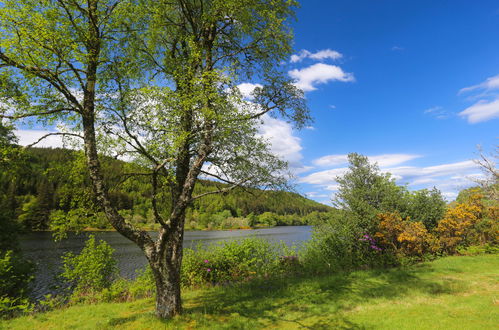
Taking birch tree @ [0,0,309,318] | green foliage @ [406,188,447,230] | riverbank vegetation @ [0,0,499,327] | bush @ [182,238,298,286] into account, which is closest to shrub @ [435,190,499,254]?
green foliage @ [406,188,447,230]

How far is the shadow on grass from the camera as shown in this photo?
7.62 meters

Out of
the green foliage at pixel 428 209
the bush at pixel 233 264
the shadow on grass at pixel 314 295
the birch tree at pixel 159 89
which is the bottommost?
the shadow on grass at pixel 314 295

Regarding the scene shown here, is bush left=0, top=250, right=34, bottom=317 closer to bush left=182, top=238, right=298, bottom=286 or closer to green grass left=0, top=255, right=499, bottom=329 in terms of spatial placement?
green grass left=0, top=255, right=499, bottom=329

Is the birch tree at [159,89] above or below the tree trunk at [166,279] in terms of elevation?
above

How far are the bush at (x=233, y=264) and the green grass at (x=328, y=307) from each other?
1.41m

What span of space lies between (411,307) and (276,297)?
4.51 m

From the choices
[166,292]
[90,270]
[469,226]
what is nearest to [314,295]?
[166,292]

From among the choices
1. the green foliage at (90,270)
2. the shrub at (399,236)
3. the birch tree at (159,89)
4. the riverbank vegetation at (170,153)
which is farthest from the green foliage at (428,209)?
the green foliage at (90,270)

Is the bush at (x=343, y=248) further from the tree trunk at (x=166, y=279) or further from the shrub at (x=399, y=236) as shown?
the tree trunk at (x=166, y=279)

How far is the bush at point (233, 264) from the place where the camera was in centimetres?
1267

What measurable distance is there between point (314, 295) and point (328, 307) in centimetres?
142

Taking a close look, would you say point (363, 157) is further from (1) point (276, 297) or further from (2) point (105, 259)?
(2) point (105, 259)

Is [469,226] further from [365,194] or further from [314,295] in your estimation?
[314,295]

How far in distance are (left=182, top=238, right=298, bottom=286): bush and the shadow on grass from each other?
4.37 ft
